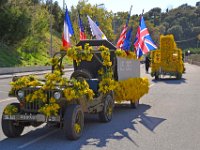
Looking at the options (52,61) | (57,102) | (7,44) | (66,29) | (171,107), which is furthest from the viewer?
(7,44)

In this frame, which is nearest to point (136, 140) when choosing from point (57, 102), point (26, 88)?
point (57, 102)

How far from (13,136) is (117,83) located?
395 centimetres

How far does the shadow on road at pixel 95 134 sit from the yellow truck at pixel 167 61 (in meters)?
18.2

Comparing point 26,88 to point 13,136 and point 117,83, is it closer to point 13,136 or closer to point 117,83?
point 13,136

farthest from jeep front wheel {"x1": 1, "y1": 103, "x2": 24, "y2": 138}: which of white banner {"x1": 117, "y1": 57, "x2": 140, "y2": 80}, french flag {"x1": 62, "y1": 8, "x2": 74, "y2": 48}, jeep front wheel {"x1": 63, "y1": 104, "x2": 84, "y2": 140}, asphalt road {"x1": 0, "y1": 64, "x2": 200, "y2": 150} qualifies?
french flag {"x1": 62, "y1": 8, "x2": 74, "y2": 48}

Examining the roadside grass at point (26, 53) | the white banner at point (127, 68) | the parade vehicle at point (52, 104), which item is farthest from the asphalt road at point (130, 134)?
the roadside grass at point (26, 53)

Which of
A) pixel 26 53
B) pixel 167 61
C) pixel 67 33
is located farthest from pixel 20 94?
pixel 26 53

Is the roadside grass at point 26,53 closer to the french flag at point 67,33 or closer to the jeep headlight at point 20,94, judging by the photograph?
the french flag at point 67,33

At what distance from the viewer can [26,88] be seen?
886 cm

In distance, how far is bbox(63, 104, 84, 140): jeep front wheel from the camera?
27.5ft

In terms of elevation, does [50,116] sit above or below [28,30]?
below

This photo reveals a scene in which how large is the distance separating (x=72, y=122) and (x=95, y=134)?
1.06 meters

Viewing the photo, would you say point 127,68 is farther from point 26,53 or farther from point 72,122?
point 26,53

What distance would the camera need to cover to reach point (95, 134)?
9.28 m
